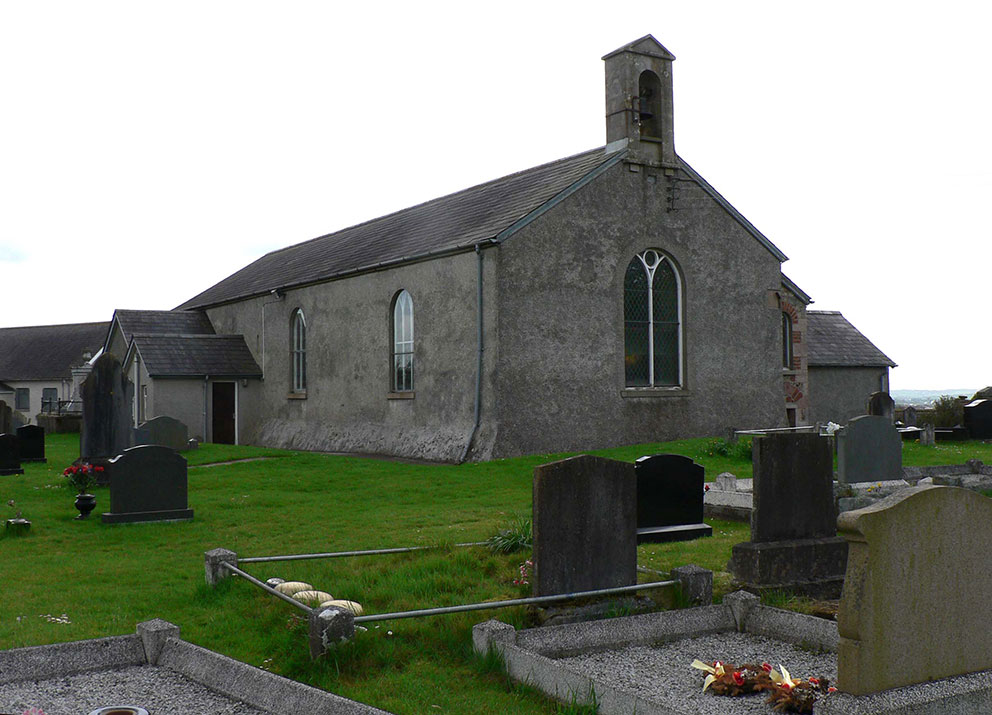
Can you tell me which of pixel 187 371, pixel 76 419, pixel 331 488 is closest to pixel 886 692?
pixel 331 488

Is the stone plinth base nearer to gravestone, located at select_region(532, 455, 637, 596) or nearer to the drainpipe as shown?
gravestone, located at select_region(532, 455, 637, 596)

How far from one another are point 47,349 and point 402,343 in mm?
42699

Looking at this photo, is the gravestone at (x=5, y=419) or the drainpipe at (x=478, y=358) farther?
the gravestone at (x=5, y=419)

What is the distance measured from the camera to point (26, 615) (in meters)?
7.99

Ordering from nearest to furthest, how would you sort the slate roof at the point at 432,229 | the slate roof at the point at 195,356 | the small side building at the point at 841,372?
1. the slate roof at the point at 432,229
2. the slate roof at the point at 195,356
3. the small side building at the point at 841,372

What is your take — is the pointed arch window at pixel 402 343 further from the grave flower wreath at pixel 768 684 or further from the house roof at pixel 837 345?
the grave flower wreath at pixel 768 684

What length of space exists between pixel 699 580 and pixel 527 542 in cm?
204

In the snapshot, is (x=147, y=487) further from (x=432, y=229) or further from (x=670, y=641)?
(x=432, y=229)

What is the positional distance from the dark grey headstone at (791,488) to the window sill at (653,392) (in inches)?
504

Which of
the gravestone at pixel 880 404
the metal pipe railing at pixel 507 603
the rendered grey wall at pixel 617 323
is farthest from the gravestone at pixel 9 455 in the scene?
the gravestone at pixel 880 404

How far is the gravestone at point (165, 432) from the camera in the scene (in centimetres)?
2254

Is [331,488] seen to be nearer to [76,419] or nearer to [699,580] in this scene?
[699,580]

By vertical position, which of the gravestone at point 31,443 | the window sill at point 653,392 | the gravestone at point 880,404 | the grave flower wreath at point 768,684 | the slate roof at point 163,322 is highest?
the slate roof at point 163,322

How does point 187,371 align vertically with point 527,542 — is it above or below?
above
